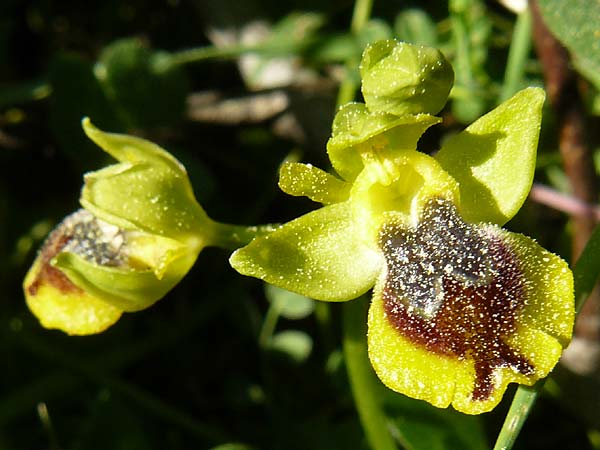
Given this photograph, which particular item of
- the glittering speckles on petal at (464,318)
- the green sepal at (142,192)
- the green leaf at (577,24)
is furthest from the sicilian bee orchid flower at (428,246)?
the green leaf at (577,24)

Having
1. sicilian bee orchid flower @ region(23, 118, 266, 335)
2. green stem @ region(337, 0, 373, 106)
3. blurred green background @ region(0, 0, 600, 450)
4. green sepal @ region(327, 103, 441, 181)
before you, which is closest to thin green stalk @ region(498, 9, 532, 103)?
blurred green background @ region(0, 0, 600, 450)

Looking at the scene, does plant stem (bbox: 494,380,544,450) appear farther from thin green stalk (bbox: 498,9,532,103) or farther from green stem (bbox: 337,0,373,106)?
green stem (bbox: 337,0,373,106)

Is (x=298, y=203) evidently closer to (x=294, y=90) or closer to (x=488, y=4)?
(x=294, y=90)

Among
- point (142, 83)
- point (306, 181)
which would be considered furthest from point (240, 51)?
point (306, 181)

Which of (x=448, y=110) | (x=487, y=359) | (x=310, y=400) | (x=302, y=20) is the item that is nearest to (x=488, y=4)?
(x=448, y=110)

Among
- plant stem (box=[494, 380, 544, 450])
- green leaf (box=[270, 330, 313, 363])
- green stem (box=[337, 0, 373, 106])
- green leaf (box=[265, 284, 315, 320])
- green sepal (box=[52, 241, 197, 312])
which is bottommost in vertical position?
green leaf (box=[270, 330, 313, 363])

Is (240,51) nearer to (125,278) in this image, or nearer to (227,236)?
(227,236)
